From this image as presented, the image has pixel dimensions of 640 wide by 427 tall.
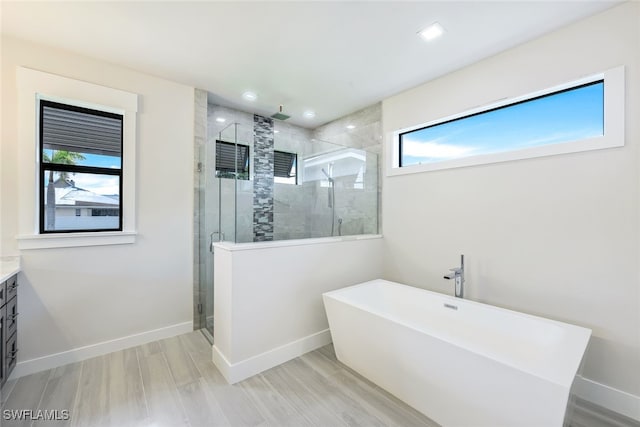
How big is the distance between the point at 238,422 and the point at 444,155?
A: 9.56 ft

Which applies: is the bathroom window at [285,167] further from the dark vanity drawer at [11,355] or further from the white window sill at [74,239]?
the dark vanity drawer at [11,355]

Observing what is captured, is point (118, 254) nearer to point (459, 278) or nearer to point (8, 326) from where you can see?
point (8, 326)

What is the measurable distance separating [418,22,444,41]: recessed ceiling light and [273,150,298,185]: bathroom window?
1663 millimetres

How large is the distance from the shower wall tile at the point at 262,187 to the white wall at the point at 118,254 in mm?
819

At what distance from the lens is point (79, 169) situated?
2.44 metres

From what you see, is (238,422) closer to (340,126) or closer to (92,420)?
(92,420)

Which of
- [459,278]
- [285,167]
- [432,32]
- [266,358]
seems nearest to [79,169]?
[285,167]

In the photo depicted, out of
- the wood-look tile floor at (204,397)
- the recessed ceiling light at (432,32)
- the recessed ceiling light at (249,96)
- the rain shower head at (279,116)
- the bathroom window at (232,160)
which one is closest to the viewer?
the wood-look tile floor at (204,397)

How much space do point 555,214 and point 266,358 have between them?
8.59 feet

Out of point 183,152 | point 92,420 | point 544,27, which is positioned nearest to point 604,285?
point 544,27

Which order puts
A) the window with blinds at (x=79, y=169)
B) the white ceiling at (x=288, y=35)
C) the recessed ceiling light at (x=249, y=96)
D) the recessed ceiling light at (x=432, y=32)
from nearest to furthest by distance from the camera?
Result: 1. the white ceiling at (x=288, y=35)
2. the recessed ceiling light at (x=432, y=32)
3. the window with blinds at (x=79, y=169)
4. the recessed ceiling light at (x=249, y=96)

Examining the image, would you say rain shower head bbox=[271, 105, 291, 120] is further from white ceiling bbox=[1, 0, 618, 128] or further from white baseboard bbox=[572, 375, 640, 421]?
white baseboard bbox=[572, 375, 640, 421]

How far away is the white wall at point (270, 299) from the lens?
214 cm

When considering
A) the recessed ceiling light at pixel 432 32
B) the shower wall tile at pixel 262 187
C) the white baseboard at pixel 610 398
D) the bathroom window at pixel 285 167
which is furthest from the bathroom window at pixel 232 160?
the white baseboard at pixel 610 398
